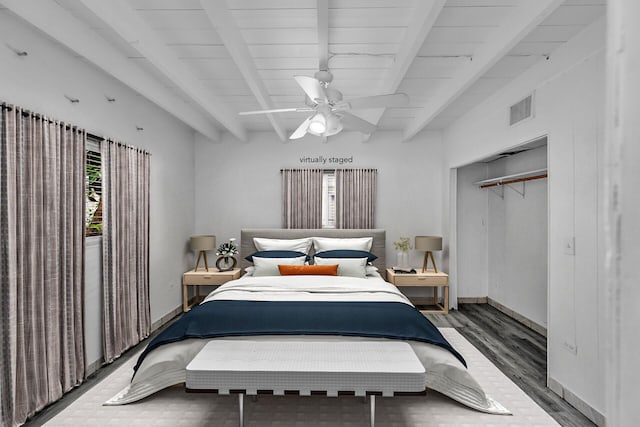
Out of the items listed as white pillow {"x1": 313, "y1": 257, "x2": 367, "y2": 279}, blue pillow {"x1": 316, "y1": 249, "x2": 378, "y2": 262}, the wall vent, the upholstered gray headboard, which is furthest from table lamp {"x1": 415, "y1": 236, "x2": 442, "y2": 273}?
the wall vent

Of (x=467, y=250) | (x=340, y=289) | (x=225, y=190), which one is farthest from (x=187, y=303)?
(x=467, y=250)

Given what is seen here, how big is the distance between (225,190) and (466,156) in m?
3.14

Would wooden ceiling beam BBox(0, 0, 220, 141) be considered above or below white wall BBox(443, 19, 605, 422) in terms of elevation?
above

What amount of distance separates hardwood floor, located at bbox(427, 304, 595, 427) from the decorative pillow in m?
1.17

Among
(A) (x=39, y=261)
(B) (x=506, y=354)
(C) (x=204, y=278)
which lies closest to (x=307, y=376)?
(A) (x=39, y=261)

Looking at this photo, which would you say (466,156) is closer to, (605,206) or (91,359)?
(91,359)

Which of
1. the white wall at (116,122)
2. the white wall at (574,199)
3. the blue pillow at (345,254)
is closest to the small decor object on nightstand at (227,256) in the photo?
the white wall at (116,122)

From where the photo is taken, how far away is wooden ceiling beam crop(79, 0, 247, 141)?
215cm

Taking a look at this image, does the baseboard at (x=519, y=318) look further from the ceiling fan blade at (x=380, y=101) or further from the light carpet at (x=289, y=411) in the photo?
the ceiling fan blade at (x=380, y=101)

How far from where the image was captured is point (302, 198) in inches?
210

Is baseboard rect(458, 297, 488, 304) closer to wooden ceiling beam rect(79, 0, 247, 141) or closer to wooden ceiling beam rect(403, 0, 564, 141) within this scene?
wooden ceiling beam rect(403, 0, 564, 141)

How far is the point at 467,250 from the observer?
209 inches

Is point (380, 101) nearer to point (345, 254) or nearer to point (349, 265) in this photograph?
point (349, 265)

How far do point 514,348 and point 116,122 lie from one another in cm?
416
